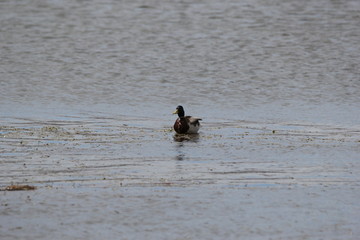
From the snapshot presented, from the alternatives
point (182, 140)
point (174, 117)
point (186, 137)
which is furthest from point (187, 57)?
point (182, 140)

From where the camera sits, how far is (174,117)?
80.0 ft

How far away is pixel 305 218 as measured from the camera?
1203cm

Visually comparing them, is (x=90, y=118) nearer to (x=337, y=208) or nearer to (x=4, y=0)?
(x=337, y=208)

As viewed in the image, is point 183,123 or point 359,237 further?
point 183,123

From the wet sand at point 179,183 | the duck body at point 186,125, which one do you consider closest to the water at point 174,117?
the wet sand at point 179,183

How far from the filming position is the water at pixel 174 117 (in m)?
12.1

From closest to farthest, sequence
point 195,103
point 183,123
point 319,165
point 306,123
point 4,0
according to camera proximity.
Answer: point 319,165
point 183,123
point 306,123
point 195,103
point 4,0

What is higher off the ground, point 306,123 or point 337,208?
point 337,208

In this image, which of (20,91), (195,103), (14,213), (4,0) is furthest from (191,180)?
(4,0)

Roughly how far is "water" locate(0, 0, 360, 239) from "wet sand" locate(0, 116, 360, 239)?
38 mm

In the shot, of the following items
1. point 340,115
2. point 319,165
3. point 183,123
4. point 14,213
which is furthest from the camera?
point 340,115

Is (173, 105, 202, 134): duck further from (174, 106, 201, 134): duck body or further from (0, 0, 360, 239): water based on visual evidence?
(0, 0, 360, 239): water

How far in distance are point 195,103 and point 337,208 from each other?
49.7ft

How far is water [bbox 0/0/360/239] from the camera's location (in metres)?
12.1
